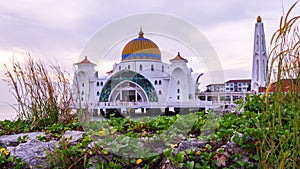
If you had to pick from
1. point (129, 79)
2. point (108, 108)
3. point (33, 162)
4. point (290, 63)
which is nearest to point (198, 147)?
point (290, 63)

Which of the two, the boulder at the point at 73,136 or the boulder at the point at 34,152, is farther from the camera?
the boulder at the point at 73,136

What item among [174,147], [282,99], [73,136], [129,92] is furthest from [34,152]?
[129,92]

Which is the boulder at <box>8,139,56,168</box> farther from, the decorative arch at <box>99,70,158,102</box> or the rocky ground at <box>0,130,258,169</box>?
the decorative arch at <box>99,70,158,102</box>

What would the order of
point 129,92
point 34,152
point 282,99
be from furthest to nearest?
point 129,92 < point 34,152 < point 282,99

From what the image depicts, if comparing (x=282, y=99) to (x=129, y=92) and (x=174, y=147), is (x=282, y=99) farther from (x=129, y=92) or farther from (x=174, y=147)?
(x=129, y=92)

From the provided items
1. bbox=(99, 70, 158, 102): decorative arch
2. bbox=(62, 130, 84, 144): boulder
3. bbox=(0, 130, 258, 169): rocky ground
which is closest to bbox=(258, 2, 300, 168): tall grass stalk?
bbox=(0, 130, 258, 169): rocky ground

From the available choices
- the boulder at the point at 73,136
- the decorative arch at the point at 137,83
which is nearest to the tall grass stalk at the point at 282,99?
the boulder at the point at 73,136

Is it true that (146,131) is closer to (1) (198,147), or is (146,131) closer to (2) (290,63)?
(1) (198,147)

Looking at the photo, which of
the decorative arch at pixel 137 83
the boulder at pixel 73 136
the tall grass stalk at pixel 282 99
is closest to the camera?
the tall grass stalk at pixel 282 99

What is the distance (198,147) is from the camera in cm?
174

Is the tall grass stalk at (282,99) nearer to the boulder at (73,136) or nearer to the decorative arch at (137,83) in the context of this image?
the boulder at (73,136)

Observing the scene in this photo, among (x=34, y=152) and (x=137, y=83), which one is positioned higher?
(x=137, y=83)

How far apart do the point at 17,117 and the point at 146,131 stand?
172 centimetres

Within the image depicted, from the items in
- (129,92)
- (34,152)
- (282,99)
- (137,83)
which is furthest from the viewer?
(129,92)
